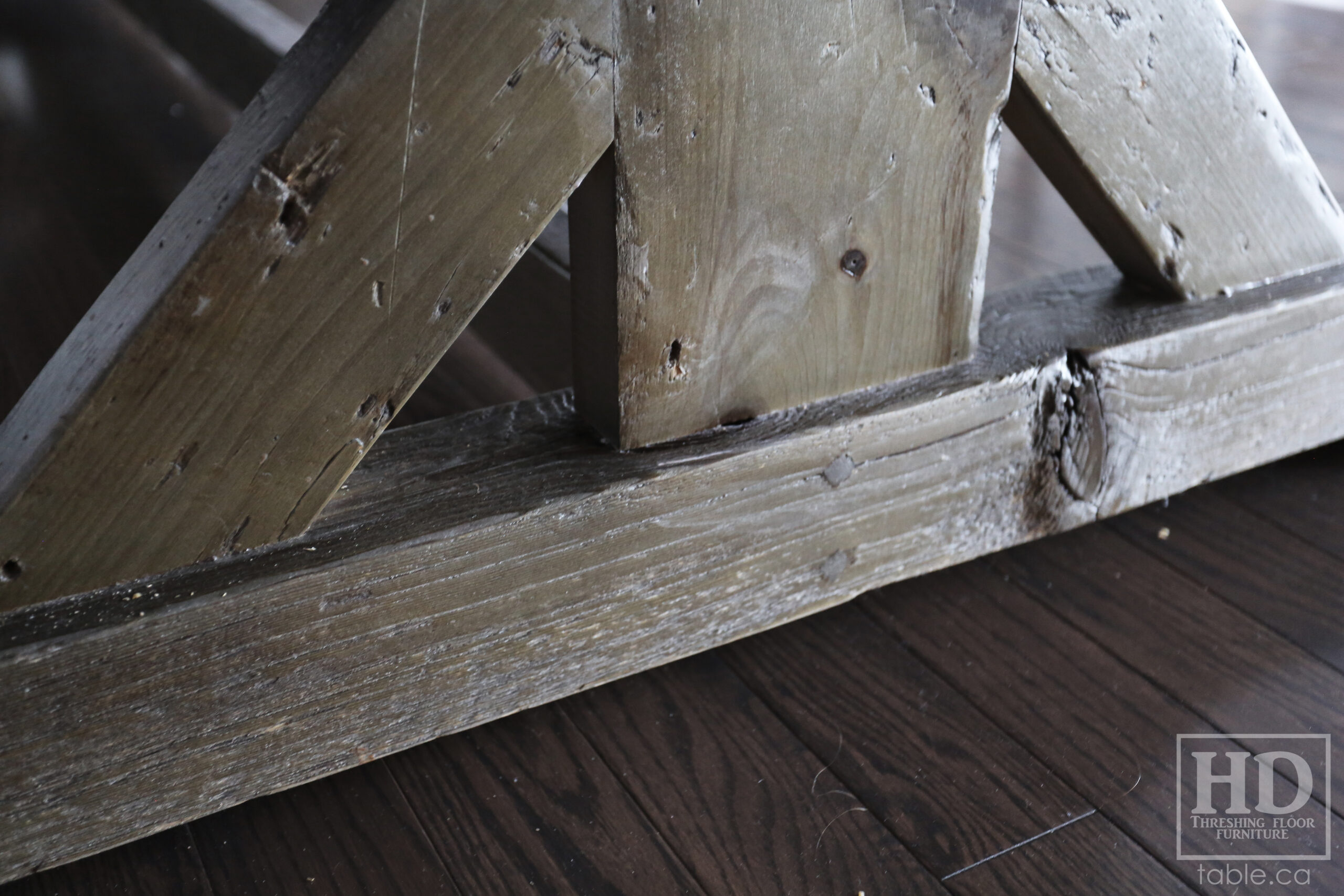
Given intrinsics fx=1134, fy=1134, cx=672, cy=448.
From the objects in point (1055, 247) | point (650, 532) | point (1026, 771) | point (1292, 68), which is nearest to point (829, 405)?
point (650, 532)

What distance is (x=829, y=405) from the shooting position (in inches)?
36.4

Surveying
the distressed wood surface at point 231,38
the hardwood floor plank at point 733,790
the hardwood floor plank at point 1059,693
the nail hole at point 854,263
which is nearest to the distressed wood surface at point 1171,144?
the nail hole at point 854,263

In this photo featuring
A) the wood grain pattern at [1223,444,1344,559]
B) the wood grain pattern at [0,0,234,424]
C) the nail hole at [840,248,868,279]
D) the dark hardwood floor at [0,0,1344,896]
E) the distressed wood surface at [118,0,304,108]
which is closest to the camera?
the dark hardwood floor at [0,0,1344,896]

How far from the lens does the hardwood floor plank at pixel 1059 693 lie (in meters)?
0.81

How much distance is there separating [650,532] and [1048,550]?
1.49 ft

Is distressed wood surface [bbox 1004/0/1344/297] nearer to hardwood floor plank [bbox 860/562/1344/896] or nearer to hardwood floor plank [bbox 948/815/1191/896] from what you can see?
hardwood floor plank [bbox 860/562/1344/896]

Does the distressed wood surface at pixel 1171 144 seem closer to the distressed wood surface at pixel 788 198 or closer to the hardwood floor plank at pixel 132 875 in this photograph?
the distressed wood surface at pixel 788 198

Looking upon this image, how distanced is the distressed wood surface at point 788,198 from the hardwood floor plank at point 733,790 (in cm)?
22

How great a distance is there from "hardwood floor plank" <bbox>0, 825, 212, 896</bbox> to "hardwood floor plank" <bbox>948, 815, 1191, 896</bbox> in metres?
0.52

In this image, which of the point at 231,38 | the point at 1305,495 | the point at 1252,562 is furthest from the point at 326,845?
the point at 231,38

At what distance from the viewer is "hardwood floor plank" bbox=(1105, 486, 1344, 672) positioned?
989 mm

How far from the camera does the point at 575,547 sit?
829 mm

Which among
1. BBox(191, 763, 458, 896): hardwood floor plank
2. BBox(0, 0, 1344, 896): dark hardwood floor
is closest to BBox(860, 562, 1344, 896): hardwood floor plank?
BBox(0, 0, 1344, 896): dark hardwood floor

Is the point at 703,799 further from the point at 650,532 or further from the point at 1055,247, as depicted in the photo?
the point at 1055,247
